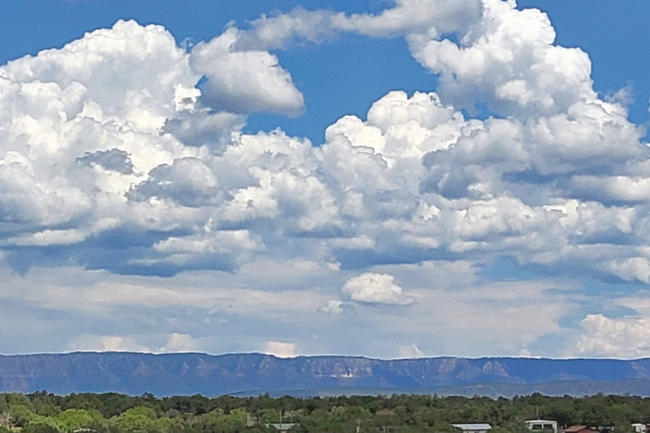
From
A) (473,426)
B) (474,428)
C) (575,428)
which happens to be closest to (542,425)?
(575,428)

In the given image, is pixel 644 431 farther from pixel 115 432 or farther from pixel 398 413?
pixel 115 432

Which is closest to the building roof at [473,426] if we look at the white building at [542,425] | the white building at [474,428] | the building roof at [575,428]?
the white building at [474,428]

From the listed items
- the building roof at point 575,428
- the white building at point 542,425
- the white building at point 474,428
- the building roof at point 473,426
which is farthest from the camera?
the building roof at point 575,428

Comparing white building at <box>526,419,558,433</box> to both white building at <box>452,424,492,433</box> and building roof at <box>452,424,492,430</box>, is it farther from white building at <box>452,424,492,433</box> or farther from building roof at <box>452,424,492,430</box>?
white building at <box>452,424,492,433</box>

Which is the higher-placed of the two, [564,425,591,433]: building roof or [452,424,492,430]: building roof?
[564,425,591,433]: building roof

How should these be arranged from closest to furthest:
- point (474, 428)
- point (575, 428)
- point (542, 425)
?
point (474, 428) < point (542, 425) < point (575, 428)

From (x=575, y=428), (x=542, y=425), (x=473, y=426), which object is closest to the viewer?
(x=473, y=426)

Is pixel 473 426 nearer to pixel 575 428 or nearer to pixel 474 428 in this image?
pixel 474 428

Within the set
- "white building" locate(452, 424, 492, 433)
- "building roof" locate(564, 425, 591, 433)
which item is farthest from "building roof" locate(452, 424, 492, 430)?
"building roof" locate(564, 425, 591, 433)

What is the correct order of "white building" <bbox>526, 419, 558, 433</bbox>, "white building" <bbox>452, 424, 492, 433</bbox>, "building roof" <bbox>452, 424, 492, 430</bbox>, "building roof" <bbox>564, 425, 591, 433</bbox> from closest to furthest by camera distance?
"white building" <bbox>452, 424, 492, 433</bbox> < "building roof" <bbox>452, 424, 492, 430</bbox> < "white building" <bbox>526, 419, 558, 433</bbox> < "building roof" <bbox>564, 425, 591, 433</bbox>

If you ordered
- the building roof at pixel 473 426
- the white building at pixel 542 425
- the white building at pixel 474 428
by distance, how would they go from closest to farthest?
the white building at pixel 474 428
the building roof at pixel 473 426
the white building at pixel 542 425

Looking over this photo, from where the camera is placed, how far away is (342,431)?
158375 mm

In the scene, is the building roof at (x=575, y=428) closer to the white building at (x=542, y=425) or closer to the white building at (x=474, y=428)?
the white building at (x=542, y=425)

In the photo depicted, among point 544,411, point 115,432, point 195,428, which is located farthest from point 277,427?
point 544,411
